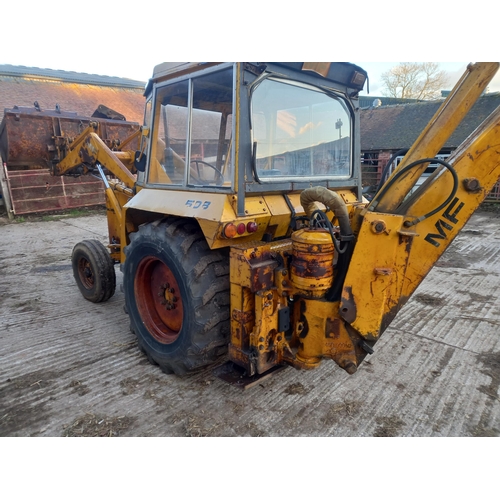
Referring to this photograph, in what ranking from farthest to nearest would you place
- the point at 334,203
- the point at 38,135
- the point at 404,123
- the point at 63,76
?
1. the point at 63,76
2. the point at 404,123
3. the point at 38,135
4. the point at 334,203

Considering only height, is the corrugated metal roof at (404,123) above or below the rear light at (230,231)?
above

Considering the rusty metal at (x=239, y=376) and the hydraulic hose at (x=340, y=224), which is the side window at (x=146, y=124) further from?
the rusty metal at (x=239, y=376)

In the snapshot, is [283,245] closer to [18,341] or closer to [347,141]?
[347,141]

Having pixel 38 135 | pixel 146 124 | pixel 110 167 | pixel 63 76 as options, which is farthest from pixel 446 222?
pixel 63 76

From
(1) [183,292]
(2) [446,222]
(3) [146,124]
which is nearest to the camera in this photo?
(2) [446,222]

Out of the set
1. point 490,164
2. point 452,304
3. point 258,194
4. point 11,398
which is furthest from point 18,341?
point 452,304

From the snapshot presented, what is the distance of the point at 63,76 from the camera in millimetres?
18688

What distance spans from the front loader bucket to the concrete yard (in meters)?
2.37

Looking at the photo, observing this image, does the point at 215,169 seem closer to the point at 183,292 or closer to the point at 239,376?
the point at 183,292

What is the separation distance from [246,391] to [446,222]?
178 centimetres

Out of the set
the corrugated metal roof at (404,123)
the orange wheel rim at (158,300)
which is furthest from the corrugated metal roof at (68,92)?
the orange wheel rim at (158,300)

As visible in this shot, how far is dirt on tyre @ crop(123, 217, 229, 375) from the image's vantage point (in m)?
2.51

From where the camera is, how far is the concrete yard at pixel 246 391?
2381mm

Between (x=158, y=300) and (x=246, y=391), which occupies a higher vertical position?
(x=158, y=300)
